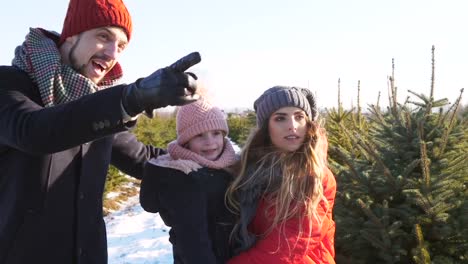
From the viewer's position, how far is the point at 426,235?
303cm

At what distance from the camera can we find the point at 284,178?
228 cm

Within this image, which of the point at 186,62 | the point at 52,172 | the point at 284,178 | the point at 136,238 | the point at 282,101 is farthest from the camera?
the point at 136,238

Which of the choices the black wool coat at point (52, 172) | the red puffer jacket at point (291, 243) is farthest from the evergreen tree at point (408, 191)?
the black wool coat at point (52, 172)

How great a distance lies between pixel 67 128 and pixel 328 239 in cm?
160

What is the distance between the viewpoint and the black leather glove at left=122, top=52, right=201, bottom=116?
1.23 metres

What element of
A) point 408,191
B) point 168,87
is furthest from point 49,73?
point 408,191

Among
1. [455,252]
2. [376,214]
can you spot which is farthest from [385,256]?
[455,252]

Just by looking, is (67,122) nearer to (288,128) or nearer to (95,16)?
(95,16)

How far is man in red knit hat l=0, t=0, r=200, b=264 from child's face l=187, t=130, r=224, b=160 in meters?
0.47

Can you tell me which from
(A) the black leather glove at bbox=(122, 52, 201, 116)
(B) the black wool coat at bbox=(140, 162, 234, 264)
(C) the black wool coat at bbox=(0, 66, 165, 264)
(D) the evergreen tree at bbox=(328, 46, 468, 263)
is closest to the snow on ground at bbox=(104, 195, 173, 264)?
(D) the evergreen tree at bbox=(328, 46, 468, 263)

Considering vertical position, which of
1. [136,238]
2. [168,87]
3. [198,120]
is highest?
[168,87]

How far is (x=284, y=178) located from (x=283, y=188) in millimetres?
60

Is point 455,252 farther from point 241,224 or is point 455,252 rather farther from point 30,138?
point 30,138

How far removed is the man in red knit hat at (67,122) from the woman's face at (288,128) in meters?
0.92
